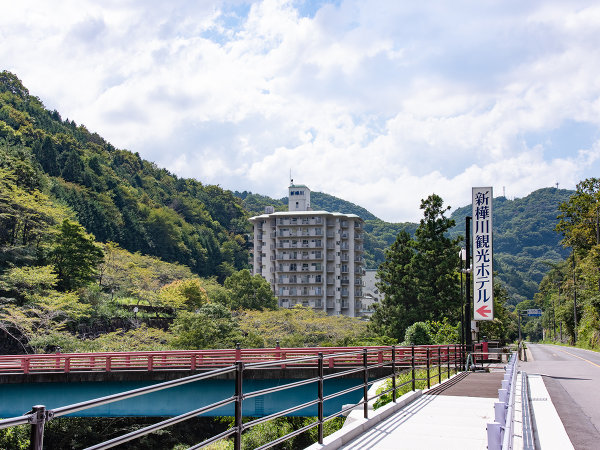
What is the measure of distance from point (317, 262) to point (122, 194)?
113 feet

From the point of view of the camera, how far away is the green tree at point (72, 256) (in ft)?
161

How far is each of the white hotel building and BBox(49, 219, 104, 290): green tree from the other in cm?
4205

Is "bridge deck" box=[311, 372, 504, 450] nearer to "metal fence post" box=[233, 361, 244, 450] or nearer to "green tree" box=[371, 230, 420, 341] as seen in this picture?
"metal fence post" box=[233, 361, 244, 450]

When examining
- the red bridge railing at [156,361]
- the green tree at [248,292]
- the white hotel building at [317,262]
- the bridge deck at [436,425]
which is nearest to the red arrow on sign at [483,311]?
Answer: the red bridge railing at [156,361]

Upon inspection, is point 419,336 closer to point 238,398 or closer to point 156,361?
point 156,361

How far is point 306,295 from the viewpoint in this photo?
88500mm

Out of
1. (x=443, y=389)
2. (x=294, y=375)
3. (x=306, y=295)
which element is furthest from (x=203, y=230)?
(x=443, y=389)

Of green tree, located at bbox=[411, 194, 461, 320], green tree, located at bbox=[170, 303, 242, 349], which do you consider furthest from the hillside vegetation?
green tree, located at bbox=[411, 194, 461, 320]

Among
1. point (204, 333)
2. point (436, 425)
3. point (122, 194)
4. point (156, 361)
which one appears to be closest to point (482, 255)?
point (156, 361)

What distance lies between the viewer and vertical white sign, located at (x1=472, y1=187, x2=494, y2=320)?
25.7m

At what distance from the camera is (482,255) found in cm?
2642

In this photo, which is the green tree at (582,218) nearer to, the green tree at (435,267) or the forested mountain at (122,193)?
the green tree at (435,267)

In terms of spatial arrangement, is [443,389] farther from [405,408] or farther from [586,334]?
[586,334]

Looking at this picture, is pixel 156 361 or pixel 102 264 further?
pixel 102 264
